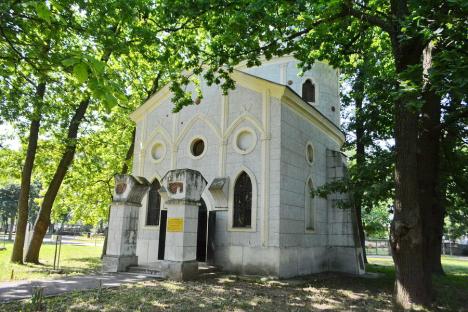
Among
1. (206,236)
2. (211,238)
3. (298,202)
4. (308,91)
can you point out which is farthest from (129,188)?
(308,91)

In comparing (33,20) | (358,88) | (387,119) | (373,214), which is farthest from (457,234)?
(33,20)

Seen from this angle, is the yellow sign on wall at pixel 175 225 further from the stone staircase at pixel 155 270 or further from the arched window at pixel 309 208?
the arched window at pixel 309 208

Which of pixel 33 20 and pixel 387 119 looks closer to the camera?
pixel 33 20

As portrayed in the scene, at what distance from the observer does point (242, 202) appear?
15109mm

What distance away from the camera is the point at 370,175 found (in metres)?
14.2

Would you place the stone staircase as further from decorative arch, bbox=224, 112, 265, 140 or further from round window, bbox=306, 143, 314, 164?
round window, bbox=306, 143, 314, 164

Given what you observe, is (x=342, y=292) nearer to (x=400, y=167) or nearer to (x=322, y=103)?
(x=400, y=167)

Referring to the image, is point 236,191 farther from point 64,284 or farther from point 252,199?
point 64,284

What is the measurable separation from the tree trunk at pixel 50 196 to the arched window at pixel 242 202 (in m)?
8.02

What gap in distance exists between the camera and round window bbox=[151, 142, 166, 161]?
58.7ft

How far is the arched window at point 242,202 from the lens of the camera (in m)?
14.9

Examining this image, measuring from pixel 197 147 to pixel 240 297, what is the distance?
26.2 feet

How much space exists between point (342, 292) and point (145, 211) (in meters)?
8.91

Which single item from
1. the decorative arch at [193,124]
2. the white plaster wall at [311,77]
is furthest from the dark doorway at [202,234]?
the white plaster wall at [311,77]
